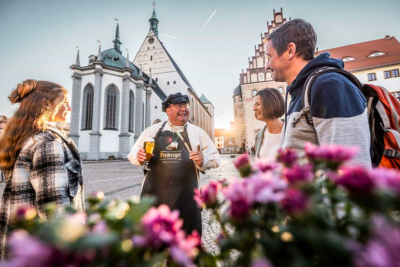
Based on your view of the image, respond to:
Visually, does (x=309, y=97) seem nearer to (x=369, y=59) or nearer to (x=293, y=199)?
(x=293, y=199)

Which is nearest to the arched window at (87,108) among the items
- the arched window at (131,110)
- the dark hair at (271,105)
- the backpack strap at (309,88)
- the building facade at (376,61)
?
the arched window at (131,110)

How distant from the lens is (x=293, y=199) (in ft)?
1.16

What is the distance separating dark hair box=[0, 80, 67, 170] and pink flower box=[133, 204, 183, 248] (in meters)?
1.83

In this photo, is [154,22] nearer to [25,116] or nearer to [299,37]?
[25,116]

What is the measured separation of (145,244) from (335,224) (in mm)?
325

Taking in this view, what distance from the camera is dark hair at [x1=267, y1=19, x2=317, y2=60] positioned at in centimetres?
143

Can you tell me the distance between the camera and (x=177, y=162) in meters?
2.42

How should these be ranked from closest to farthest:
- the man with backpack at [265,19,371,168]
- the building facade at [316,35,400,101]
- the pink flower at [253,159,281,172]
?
the pink flower at [253,159,281,172] → the man with backpack at [265,19,371,168] → the building facade at [316,35,400,101]

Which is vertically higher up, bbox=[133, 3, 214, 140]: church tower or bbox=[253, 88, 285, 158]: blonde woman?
bbox=[133, 3, 214, 140]: church tower

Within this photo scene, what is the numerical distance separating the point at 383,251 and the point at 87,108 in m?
25.5

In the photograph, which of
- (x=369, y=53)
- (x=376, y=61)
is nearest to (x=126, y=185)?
(x=376, y=61)

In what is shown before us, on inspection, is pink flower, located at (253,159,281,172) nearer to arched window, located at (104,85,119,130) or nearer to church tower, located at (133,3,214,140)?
arched window, located at (104,85,119,130)

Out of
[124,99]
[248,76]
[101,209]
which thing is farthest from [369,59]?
[101,209]

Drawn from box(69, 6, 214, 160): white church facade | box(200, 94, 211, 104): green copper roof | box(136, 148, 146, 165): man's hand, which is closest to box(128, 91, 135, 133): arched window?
box(69, 6, 214, 160): white church facade
